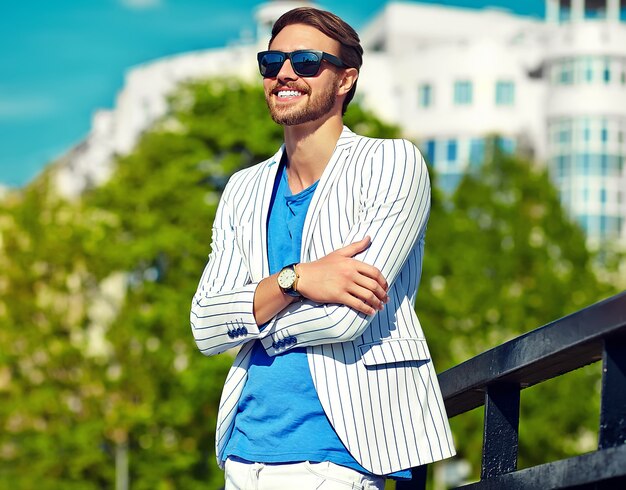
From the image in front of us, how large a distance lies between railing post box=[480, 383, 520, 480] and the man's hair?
3.17 feet

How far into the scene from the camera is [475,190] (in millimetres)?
34312

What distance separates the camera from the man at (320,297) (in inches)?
133

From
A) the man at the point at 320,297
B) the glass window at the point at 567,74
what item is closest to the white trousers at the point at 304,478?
the man at the point at 320,297

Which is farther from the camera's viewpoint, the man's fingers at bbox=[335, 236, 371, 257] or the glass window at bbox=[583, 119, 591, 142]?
the glass window at bbox=[583, 119, 591, 142]

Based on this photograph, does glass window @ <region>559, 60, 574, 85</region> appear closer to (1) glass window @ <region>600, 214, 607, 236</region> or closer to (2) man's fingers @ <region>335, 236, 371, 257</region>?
(1) glass window @ <region>600, 214, 607, 236</region>

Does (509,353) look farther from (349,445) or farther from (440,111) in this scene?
(440,111)

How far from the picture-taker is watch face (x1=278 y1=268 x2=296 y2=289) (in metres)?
3.54

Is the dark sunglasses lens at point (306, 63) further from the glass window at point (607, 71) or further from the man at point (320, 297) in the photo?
the glass window at point (607, 71)

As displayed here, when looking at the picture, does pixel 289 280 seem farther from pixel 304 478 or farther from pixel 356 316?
pixel 304 478

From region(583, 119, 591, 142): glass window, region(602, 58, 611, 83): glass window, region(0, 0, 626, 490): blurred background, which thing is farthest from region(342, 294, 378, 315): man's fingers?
region(602, 58, 611, 83): glass window

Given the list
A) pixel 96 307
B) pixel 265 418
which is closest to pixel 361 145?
pixel 265 418

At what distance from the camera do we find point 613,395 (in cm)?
265

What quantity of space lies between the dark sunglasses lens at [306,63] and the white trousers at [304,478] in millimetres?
1020

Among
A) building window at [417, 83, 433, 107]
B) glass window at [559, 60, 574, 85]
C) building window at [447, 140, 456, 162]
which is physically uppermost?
glass window at [559, 60, 574, 85]
